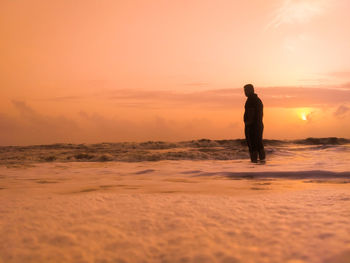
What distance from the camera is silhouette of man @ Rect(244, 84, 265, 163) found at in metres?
10.0

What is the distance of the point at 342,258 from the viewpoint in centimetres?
128

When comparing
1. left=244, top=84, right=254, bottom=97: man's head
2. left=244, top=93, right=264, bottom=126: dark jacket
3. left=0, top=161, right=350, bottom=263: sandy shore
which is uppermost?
left=244, top=84, right=254, bottom=97: man's head

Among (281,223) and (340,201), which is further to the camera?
(340,201)

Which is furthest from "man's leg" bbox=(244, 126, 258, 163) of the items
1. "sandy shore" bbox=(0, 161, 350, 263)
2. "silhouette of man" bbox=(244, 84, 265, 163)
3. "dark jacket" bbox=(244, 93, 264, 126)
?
"sandy shore" bbox=(0, 161, 350, 263)

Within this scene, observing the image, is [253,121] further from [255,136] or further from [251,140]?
[251,140]

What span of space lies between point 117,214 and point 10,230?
0.59 m

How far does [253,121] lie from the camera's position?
10.0m

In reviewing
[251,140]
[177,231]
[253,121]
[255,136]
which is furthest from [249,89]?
[177,231]

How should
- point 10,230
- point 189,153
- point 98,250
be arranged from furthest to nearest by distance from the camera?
point 189,153
point 10,230
point 98,250

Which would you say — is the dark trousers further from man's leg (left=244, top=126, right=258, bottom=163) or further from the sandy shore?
the sandy shore

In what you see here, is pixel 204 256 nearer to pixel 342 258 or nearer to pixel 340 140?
pixel 342 258

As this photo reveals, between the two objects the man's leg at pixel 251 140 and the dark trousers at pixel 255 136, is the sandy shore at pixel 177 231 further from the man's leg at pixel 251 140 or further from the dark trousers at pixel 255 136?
the dark trousers at pixel 255 136

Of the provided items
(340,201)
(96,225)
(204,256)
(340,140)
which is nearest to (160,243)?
(204,256)

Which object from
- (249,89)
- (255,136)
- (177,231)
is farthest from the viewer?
(255,136)
